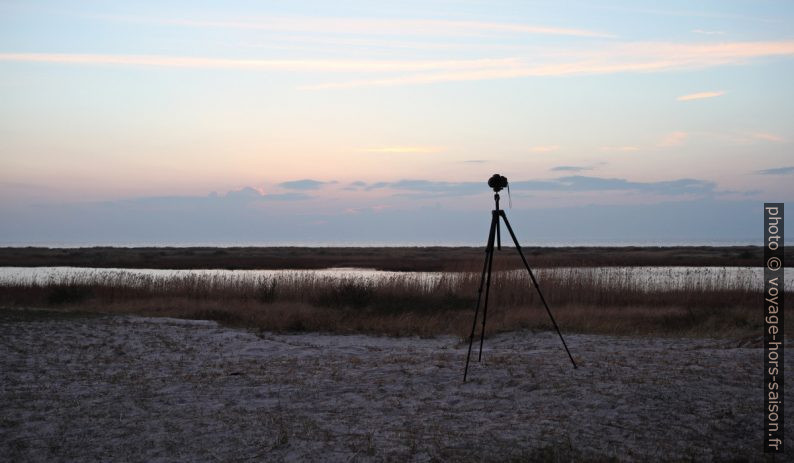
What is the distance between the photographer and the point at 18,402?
753cm

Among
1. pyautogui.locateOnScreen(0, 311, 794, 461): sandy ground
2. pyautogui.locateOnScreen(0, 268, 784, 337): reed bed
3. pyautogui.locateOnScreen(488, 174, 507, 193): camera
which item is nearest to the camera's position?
pyautogui.locateOnScreen(0, 311, 794, 461): sandy ground

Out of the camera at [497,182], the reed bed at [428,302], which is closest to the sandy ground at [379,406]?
the camera at [497,182]

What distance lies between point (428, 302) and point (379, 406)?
12.5 m

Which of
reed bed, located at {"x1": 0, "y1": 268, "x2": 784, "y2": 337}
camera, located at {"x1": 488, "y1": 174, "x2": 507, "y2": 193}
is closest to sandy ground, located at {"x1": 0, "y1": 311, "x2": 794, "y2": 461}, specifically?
camera, located at {"x1": 488, "y1": 174, "x2": 507, "y2": 193}

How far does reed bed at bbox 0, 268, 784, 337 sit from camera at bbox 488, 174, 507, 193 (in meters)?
7.33

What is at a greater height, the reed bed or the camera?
the camera

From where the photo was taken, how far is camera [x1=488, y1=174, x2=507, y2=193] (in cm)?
782

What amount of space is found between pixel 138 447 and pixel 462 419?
290cm

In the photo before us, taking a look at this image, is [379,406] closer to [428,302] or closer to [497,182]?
[497,182]

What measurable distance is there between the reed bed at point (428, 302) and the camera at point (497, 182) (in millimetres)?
7328

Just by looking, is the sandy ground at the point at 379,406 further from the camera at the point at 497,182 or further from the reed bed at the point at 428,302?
the reed bed at the point at 428,302

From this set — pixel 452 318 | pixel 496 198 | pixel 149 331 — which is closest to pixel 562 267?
pixel 452 318

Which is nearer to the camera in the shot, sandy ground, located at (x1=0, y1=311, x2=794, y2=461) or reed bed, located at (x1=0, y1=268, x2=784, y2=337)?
sandy ground, located at (x1=0, y1=311, x2=794, y2=461)

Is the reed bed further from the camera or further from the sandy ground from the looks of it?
the camera
